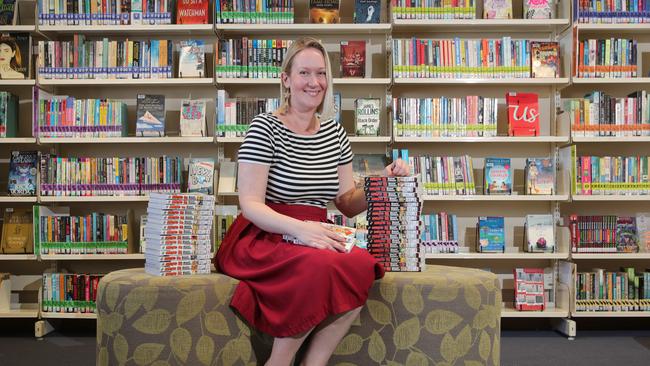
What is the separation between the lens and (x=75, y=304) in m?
4.39

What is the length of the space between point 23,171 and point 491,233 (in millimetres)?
3091

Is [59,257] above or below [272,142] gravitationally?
below

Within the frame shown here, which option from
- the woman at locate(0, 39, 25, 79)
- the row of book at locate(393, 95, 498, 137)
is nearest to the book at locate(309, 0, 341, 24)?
the row of book at locate(393, 95, 498, 137)

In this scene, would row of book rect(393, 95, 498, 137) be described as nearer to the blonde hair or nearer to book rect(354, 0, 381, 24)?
book rect(354, 0, 381, 24)

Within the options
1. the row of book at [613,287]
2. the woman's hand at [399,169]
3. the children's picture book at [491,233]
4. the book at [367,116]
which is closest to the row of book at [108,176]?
the book at [367,116]

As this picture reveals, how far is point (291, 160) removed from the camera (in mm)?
2355

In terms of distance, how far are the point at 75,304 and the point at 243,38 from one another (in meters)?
2.03

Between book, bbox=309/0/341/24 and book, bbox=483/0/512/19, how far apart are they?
3.24 feet

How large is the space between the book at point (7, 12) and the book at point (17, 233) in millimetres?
1252

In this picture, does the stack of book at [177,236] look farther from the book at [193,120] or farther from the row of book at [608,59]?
the row of book at [608,59]

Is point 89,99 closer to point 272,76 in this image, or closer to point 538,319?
point 272,76

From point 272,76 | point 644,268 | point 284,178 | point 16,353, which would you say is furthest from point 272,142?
point 644,268

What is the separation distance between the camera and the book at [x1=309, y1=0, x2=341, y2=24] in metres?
4.48

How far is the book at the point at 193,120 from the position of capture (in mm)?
4438
